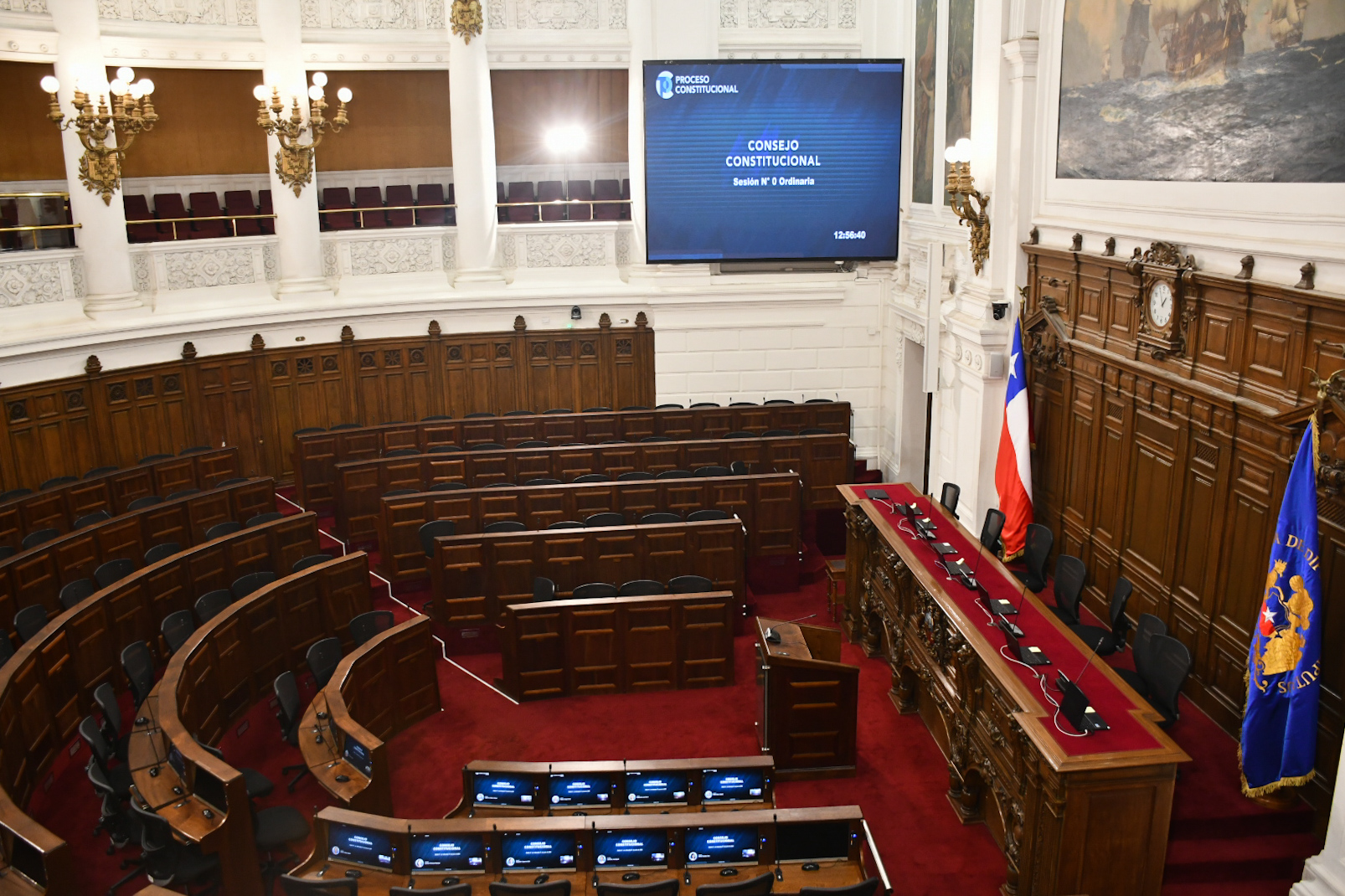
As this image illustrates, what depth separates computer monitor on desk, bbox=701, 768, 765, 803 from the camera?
6.62 m

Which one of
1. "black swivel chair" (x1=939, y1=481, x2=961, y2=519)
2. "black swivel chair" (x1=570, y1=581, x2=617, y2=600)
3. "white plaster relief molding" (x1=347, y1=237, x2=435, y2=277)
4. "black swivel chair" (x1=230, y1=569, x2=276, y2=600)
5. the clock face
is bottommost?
"black swivel chair" (x1=570, y1=581, x2=617, y2=600)

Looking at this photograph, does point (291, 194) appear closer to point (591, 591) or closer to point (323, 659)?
point (591, 591)

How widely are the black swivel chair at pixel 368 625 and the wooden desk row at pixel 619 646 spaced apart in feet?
3.42

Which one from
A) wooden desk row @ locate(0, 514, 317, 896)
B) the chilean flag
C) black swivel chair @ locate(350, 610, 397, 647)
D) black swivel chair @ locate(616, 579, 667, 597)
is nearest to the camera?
wooden desk row @ locate(0, 514, 317, 896)

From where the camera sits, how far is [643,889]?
5500 millimetres

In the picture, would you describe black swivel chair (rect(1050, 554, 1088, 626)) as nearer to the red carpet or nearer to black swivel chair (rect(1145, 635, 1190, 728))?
the red carpet

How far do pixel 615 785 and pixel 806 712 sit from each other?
1976mm

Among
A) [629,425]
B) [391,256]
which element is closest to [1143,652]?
[629,425]

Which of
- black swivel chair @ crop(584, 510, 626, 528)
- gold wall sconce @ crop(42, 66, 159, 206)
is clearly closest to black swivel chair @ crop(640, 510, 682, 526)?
black swivel chair @ crop(584, 510, 626, 528)

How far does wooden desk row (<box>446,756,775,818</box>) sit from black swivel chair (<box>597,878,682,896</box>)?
104 centimetres

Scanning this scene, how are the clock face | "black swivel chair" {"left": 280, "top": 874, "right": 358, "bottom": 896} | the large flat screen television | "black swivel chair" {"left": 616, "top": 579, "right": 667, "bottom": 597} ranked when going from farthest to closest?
the large flat screen television, "black swivel chair" {"left": 616, "top": 579, "right": 667, "bottom": 597}, the clock face, "black swivel chair" {"left": 280, "top": 874, "right": 358, "bottom": 896}

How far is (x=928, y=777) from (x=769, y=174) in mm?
7057

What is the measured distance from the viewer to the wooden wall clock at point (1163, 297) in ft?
25.5

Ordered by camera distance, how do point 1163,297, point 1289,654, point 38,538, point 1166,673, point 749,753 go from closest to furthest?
1. point 1289,654
2. point 1166,673
3. point 1163,297
4. point 749,753
5. point 38,538
